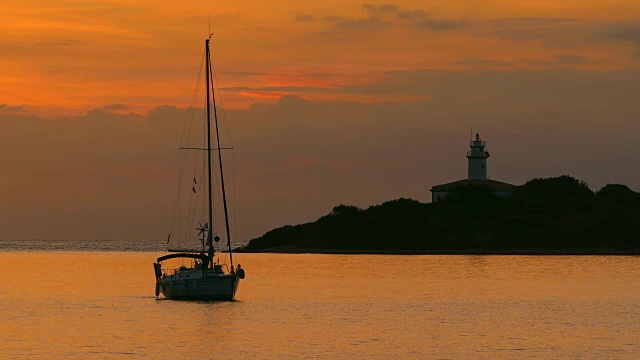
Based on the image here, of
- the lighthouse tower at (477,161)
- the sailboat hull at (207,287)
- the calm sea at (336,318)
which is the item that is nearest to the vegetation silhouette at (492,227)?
the lighthouse tower at (477,161)

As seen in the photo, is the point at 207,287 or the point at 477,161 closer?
the point at 207,287

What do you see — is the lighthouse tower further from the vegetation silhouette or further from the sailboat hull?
the sailboat hull

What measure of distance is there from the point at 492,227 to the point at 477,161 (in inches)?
443

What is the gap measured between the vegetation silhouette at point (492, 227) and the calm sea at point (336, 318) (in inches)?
2548

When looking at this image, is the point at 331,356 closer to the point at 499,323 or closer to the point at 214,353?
the point at 214,353

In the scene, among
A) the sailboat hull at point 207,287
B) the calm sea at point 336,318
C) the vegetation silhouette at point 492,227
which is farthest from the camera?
the vegetation silhouette at point 492,227

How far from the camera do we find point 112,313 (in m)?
76.0

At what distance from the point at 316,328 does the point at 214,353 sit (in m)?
12.1

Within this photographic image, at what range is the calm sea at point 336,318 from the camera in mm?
56125

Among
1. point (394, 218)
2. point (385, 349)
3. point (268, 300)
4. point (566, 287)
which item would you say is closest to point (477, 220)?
point (394, 218)

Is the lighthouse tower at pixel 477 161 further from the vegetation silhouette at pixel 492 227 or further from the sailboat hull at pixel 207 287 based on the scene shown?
the sailboat hull at pixel 207 287

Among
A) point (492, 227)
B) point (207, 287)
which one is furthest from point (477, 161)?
point (207, 287)

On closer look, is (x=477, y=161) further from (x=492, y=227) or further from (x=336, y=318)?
(x=336, y=318)

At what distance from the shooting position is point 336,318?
238 ft
